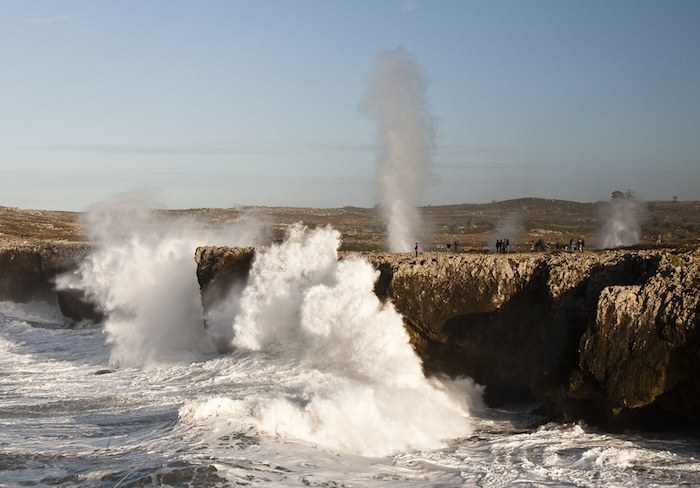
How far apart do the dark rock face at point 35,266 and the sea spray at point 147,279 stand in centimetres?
128

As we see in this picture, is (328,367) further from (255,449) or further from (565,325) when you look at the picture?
(565,325)

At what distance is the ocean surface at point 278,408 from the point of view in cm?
1172

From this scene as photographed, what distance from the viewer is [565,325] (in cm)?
1464

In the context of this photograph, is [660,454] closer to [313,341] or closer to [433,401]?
[433,401]

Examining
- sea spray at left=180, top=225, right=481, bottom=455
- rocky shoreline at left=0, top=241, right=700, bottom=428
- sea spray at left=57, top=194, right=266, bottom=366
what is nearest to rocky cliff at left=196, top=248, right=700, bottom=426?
rocky shoreline at left=0, top=241, right=700, bottom=428

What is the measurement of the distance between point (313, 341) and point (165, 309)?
8.51 metres

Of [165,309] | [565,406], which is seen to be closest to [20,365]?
[165,309]

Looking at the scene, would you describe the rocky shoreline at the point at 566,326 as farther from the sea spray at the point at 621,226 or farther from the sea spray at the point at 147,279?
the sea spray at the point at 621,226

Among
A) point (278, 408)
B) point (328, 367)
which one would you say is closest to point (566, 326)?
point (278, 408)

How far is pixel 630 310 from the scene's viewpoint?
43.8ft

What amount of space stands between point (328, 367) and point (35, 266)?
24.6 metres

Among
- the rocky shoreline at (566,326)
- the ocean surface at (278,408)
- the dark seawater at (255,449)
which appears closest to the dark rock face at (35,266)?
the ocean surface at (278,408)

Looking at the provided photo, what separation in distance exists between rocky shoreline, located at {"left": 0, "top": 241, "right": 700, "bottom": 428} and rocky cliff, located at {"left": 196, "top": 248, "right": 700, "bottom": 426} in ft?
0.07

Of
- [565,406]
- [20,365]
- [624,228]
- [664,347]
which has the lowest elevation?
[20,365]
